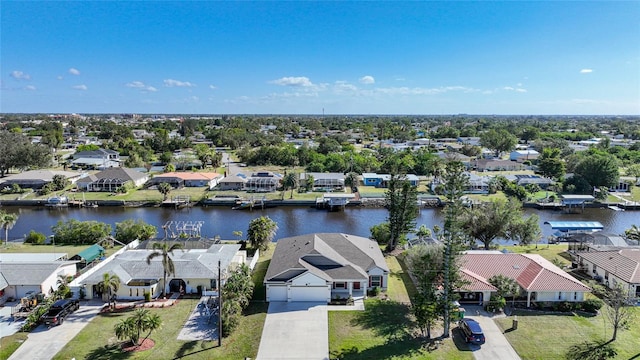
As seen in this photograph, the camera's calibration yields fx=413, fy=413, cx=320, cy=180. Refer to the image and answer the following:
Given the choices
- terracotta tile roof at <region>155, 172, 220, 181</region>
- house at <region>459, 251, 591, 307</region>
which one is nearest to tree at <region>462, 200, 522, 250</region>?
house at <region>459, 251, 591, 307</region>

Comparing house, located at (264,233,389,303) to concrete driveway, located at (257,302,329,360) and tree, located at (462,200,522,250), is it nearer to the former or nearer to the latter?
concrete driveway, located at (257,302,329,360)

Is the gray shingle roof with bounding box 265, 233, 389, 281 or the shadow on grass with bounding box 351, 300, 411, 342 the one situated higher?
the gray shingle roof with bounding box 265, 233, 389, 281

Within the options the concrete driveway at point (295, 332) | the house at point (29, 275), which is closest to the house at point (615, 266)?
the concrete driveway at point (295, 332)

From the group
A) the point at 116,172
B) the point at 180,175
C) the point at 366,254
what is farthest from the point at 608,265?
the point at 116,172

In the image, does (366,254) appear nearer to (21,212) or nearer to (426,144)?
(21,212)

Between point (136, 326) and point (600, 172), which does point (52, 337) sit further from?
point (600, 172)

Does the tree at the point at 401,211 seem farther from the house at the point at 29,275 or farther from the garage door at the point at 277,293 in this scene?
the house at the point at 29,275
